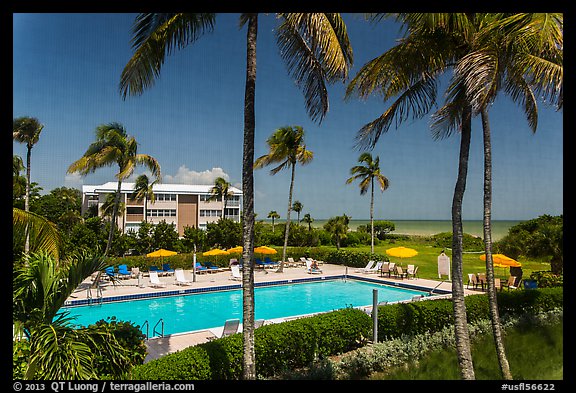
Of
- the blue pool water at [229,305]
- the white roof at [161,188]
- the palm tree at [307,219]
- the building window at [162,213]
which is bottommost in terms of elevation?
the blue pool water at [229,305]

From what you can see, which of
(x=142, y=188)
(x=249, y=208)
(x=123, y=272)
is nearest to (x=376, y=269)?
(x=123, y=272)

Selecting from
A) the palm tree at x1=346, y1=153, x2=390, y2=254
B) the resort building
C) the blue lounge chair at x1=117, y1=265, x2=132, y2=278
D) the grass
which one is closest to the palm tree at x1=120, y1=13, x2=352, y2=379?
the grass

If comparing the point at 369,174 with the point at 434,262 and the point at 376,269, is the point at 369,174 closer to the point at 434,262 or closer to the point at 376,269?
the point at 434,262

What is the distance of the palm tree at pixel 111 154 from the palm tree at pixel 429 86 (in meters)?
11.4

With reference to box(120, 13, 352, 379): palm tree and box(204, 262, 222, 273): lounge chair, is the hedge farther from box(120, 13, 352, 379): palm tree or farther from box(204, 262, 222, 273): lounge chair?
box(204, 262, 222, 273): lounge chair

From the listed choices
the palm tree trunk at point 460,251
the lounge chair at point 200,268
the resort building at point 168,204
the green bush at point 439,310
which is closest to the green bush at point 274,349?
the green bush at point 439,310

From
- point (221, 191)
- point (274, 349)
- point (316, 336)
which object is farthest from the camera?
point (221, 191)

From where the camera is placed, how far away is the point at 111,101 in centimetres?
709

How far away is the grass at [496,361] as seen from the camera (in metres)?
5.45

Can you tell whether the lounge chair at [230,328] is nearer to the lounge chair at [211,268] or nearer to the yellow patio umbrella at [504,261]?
the yellow patio umbrella at [504,261]

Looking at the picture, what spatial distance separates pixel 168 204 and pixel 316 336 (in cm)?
3094

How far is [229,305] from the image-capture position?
41.2 ft
